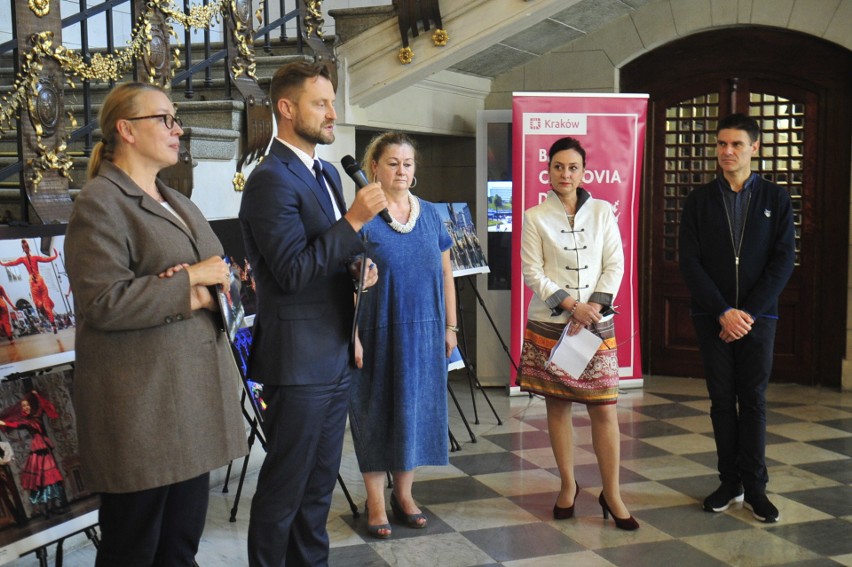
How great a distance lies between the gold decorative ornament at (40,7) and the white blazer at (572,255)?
1.87 m

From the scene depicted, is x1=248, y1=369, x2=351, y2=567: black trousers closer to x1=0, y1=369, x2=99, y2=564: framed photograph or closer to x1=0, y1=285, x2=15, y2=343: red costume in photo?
x1=0, y1=369, x2=99, y2=564: framed photograph

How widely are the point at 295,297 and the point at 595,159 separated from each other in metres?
3.90

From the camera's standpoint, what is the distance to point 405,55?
17.0 feet

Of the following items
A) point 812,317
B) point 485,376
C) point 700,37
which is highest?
point 700,37

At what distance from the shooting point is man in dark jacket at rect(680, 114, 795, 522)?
12.1 ft

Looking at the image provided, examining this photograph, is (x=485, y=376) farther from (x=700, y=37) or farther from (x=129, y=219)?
(x=129, y=219)

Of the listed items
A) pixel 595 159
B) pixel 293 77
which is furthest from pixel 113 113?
pixel 595 159

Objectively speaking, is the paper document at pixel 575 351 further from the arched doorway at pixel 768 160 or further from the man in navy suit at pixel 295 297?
the arched doorway at pixel 768 160

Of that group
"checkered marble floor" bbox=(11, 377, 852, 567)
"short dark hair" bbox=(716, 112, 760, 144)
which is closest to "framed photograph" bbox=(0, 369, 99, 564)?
"checkered marble floor" bbox=(11, 377, 852, 567)

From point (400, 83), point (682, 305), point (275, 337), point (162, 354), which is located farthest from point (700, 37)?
point (162, 354)

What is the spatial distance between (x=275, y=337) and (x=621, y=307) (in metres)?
4.02

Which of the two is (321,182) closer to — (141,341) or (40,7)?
(141,341)

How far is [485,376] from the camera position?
6.54m

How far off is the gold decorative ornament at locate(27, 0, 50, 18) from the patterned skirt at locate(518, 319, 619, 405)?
6.71 feet
